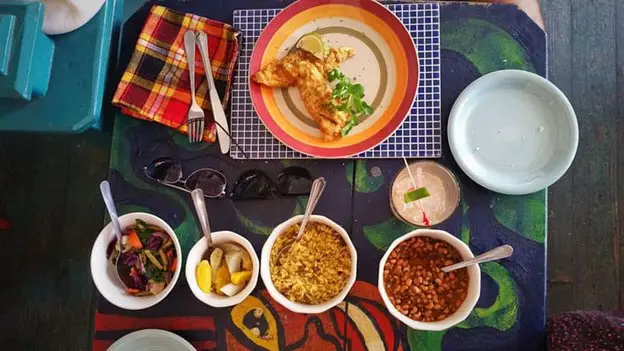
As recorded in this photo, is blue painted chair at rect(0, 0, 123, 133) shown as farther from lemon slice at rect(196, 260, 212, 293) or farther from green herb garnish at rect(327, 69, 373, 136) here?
green herb garnish at rect(327, 69, 373, 136)

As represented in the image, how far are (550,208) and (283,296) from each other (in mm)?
1297

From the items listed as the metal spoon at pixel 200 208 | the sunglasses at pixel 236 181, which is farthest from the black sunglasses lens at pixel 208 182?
the metal spoon at pixel 200 208

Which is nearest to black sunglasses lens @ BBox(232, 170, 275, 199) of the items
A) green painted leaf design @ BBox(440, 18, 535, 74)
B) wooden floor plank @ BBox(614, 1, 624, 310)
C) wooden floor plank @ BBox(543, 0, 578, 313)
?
green painted leaf design @ BBox(440, 18, 535, 74)

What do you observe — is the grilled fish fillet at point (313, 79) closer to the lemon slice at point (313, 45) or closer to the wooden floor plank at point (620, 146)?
the lemon slice at point (313, 45)

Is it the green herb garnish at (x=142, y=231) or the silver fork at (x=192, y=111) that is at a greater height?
the silver fork at (x=192, y=111)

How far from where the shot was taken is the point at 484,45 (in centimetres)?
143

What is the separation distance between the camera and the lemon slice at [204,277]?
50.6 inches

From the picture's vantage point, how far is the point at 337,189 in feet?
4.61

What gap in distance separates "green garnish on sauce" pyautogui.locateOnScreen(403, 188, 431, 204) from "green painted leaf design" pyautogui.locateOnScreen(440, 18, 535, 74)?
0.36 m

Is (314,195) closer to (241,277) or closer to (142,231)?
(241,277)

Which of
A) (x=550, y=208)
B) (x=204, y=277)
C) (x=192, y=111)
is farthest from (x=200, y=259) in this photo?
(x=550, y=208)

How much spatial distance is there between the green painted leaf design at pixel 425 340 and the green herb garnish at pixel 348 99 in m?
0.51

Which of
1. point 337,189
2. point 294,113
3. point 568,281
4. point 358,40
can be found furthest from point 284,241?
point 568,281

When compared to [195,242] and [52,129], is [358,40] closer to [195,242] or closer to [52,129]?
[195,242]
